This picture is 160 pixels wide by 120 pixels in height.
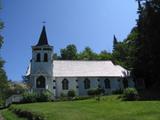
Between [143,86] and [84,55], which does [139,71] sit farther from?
[84,55]

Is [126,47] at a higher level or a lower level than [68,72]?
higher

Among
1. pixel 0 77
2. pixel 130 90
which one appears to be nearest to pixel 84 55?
pixel 130 90

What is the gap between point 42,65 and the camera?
194 feet

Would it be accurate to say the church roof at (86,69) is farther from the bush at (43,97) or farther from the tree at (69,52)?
the tree at (69,52)

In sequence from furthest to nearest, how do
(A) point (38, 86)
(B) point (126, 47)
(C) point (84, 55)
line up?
Result: (C) point (84, 55) < (B) point (126, 47) < (A) point (38, 86)

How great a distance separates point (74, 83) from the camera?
59281 mm

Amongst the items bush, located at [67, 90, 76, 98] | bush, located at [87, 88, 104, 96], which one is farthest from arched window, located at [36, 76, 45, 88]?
bush, located at [87, 88, 104, 96]

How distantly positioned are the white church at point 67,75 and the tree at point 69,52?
31.9 meters

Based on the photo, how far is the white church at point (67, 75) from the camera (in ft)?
191

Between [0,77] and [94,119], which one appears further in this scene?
[0,77]

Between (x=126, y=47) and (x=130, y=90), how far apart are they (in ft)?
140

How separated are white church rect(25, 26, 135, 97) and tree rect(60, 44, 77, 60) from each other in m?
31.9

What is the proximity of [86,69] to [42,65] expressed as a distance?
8.03 metres

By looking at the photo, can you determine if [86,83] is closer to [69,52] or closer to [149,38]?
[149,38]
